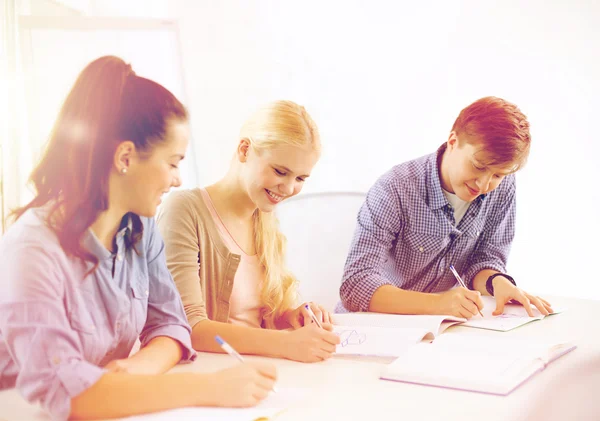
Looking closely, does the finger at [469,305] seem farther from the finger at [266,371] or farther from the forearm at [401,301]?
the finger at [266,371]

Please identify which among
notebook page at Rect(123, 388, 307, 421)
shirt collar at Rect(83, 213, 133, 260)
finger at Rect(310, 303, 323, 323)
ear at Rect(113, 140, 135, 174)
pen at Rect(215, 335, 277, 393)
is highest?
ear at Rect(113, 140, 135, 174)

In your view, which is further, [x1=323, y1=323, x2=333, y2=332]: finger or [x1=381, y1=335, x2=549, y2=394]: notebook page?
[x1=323, y1=323, x2=333, y2=332]: finger

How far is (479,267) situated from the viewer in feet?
4.83

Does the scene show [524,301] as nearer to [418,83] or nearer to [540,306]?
[540,306]

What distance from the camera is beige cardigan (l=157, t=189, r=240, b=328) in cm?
107

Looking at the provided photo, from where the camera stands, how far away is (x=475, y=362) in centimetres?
89

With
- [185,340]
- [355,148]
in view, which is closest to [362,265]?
[185,340]

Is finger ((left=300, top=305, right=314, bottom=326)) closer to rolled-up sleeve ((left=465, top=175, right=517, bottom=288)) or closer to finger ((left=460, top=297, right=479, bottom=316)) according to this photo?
finger ((left=460, top=297, right=479, bottom=316))

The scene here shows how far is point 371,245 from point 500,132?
0.37 m

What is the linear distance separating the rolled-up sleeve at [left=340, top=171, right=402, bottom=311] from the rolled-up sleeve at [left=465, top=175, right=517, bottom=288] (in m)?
0.21

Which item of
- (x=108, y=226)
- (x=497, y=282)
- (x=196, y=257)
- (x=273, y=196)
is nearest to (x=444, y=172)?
(x=497, y=282)

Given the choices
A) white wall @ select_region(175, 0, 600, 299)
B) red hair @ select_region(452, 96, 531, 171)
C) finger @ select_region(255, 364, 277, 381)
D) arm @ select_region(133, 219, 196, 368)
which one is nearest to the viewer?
finger @ select_region(255, 364, 277, 381)

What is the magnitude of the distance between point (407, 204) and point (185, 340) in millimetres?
726

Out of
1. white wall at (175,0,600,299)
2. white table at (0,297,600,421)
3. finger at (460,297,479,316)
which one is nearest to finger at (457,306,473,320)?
finger at (460,297,479,316)
